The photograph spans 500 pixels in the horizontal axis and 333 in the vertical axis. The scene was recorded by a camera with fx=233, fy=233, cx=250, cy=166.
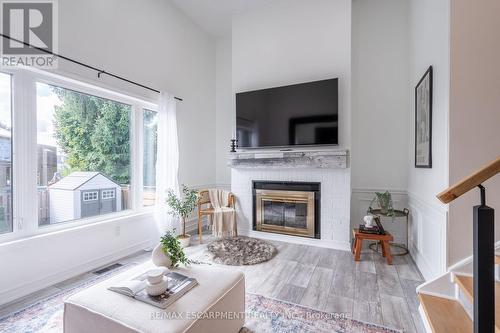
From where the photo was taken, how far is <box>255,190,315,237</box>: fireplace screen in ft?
11.2

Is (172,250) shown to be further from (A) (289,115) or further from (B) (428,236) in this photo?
(A) (289,115)

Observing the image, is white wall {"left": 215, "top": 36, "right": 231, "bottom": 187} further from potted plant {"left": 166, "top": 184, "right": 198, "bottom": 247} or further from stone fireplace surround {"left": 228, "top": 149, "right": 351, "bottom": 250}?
potted plant {"left": 166, "top": 184, "right": 198, "bottom": 247}

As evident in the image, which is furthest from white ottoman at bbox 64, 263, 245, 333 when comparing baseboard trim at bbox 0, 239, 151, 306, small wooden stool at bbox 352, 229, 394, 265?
small wooden stool at bbox 352, 229, 394, 265

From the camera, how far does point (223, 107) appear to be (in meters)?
4.75

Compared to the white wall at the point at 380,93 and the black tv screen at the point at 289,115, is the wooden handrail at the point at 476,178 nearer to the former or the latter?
the black tv screen at the point at 289,115

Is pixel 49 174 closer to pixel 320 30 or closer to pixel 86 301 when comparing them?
pixel 86 301

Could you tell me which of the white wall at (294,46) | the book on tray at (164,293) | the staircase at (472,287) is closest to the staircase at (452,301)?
the staircase at (472,287)

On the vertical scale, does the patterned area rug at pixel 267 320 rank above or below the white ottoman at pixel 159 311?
below

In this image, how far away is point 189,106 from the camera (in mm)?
4062

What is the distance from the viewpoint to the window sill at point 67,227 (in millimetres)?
2061

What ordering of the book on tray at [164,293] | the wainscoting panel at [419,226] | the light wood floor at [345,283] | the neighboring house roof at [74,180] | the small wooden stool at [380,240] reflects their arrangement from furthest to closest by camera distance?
the small wooden stool at [380,240]
the neighboring house roof at [74,180]
the wainscoting panel at [419,226]
the light wood floor at [345,283]
the book on tray at [164,293]

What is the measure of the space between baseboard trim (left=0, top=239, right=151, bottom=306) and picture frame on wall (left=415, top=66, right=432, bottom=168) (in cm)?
359

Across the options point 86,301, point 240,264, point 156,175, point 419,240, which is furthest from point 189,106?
point 419,240

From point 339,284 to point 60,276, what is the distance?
2.76 meters
